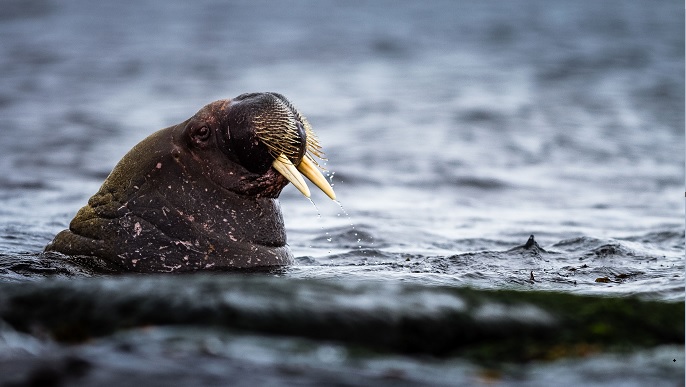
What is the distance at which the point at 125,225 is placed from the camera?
23.9 feet

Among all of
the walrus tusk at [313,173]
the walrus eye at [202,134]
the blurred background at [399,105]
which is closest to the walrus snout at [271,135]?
the walrus tusk at [313,173]

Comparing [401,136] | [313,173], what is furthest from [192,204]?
[401,136]

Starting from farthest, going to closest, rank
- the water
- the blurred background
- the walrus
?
the blurred background, the walrus, the water

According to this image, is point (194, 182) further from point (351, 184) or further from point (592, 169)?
point (592, 169)

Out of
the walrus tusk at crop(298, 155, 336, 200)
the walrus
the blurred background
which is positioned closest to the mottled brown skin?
the walrus

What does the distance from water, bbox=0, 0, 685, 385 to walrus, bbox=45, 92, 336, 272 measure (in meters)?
0.34

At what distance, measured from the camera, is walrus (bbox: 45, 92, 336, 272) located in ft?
23.6

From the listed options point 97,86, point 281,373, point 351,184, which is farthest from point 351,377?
point 97,86

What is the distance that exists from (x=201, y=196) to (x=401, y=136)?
540 inches

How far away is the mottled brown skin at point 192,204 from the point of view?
284 inches

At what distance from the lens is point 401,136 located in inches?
821

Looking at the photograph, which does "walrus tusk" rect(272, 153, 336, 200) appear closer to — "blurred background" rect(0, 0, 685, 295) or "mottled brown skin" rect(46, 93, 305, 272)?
"mottled brown skin" rect(46, 93, 305, 272)

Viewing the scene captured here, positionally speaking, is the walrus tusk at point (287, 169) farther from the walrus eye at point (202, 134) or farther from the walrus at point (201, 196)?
the walrus eye at point (202, 134)

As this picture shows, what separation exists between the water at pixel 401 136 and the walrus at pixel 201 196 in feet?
1.13
